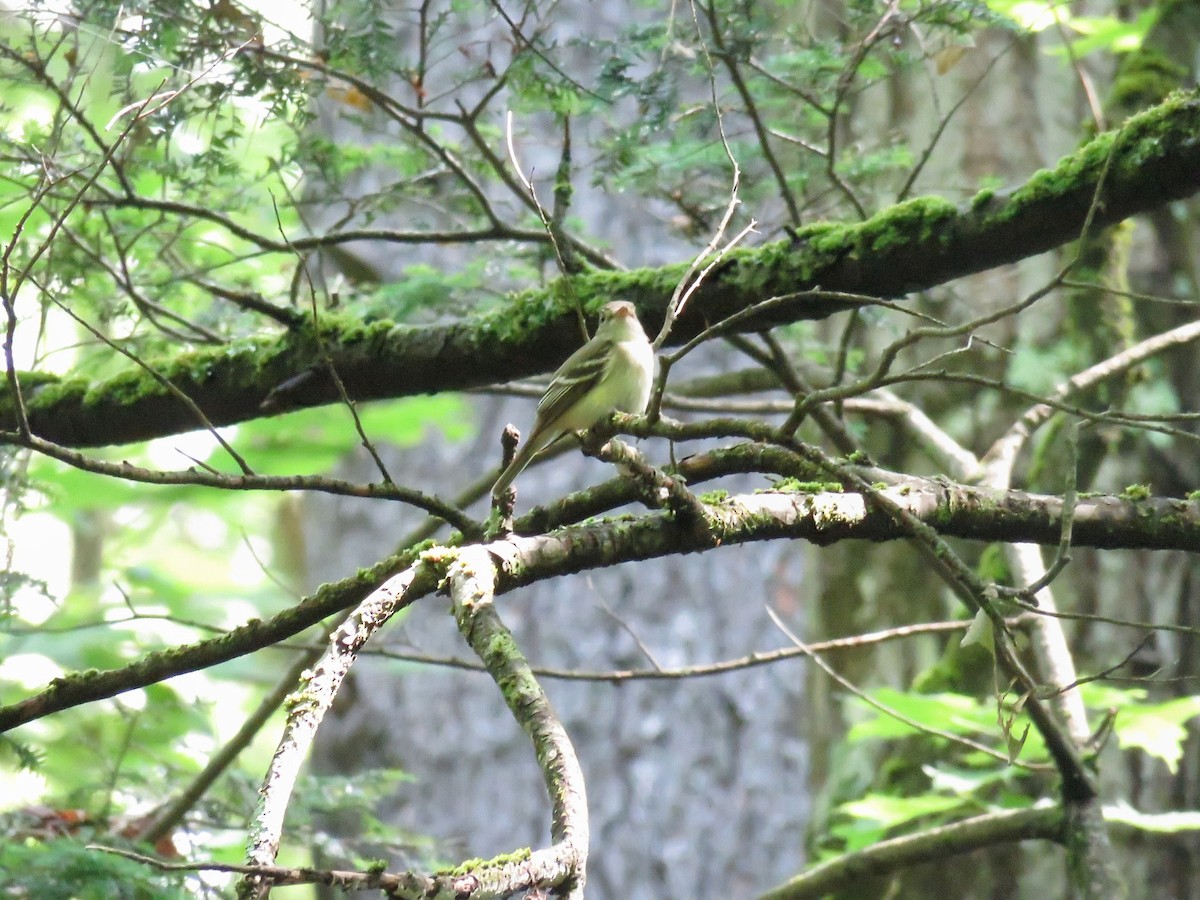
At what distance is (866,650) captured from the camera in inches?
242

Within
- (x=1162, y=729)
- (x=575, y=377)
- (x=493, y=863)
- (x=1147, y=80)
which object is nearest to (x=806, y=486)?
(x=575, y=377)

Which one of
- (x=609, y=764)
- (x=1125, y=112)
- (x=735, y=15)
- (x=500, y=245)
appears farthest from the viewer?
(x=609, y=764)

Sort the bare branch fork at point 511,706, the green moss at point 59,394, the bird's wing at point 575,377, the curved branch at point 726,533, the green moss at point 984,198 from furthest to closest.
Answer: the green moss at point 59,394 < the bird's wing at point 575,377 < the green moss at point 984,198 < the curved branch at point 726,533 < the bare branch fork at point 511,706

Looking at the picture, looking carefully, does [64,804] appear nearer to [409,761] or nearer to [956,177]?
[409,761]

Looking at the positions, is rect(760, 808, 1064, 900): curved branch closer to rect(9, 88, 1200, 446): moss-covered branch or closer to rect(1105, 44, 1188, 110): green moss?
rect(9, 88, 1200, 446): moss-covered branch

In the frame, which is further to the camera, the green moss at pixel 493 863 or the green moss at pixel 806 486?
the green moss at pixel 806 486

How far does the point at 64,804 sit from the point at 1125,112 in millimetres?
5296

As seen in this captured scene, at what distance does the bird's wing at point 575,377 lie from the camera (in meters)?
3.54

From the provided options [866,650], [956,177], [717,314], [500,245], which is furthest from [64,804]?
[956,177]

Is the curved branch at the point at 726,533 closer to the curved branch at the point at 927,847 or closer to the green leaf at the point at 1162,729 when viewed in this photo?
the green leaf at the point at 1162,729

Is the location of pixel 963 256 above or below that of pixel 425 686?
above

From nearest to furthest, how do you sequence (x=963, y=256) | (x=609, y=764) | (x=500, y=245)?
(x=963, y=256)
(x=500, y=245)
(x=609, y=764)

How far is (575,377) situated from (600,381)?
0.10 meters

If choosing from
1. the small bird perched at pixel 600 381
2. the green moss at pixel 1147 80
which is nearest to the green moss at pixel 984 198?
the small bird perched at pixel 600 381
